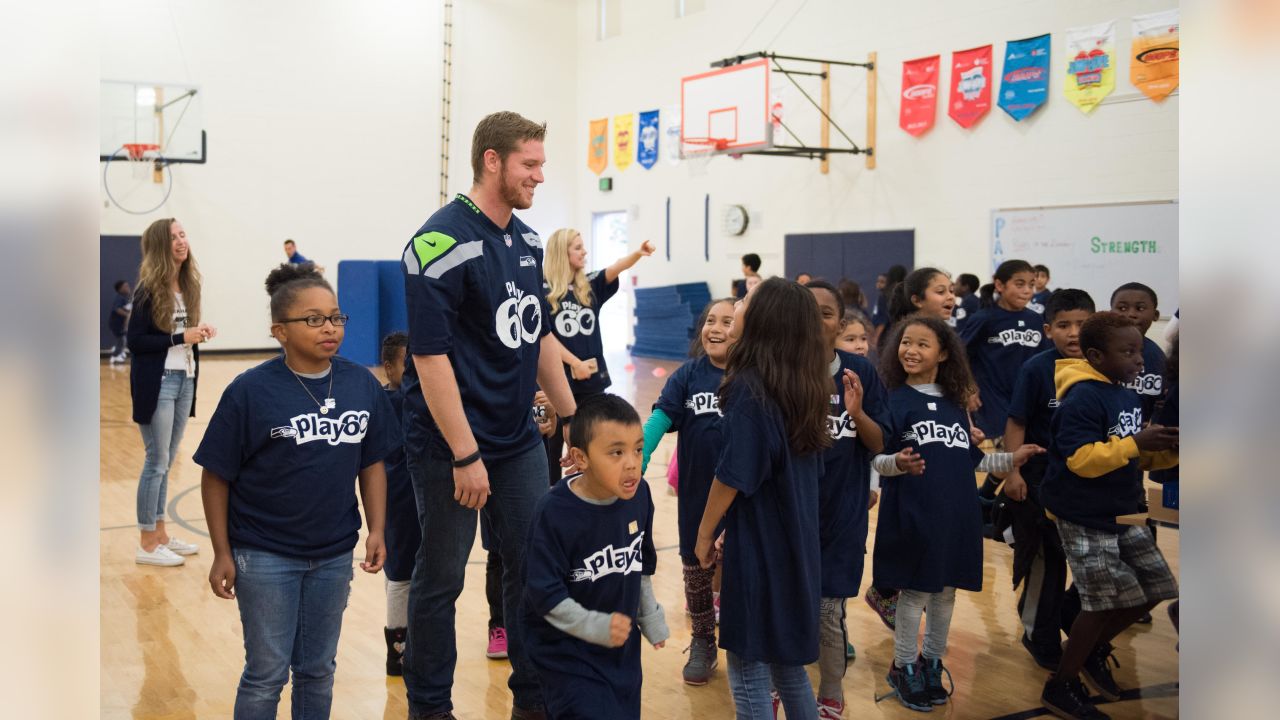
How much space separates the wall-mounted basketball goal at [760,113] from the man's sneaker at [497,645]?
408 inches

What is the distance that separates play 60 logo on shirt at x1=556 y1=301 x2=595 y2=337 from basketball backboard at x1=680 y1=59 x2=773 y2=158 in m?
8.79

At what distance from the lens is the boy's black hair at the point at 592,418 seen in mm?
2639

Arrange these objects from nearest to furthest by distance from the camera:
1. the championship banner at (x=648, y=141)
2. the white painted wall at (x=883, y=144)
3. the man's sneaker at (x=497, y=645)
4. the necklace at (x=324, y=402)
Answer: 1. the necklace at (x=324, y=402)
2. the man's sneaker at (x=497, y=645)
3. the white painted wall at (x=883, y=144)
4. the championship banner at (x=648, y=141)

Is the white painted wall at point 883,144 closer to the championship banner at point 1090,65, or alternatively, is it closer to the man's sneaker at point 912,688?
the championship banner at point 1090,65

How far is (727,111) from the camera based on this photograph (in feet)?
46.7

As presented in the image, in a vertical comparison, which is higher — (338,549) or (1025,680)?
(338,549)

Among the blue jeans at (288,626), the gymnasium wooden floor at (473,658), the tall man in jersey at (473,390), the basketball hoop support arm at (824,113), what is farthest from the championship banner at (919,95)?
the blue jeans at (288,626)

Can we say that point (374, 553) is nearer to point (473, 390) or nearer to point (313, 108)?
point (473, 390)

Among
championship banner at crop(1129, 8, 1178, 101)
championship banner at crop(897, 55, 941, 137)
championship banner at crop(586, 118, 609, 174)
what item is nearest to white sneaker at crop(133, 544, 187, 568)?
championship banner at crop(1129, 8, 1178, 101)
